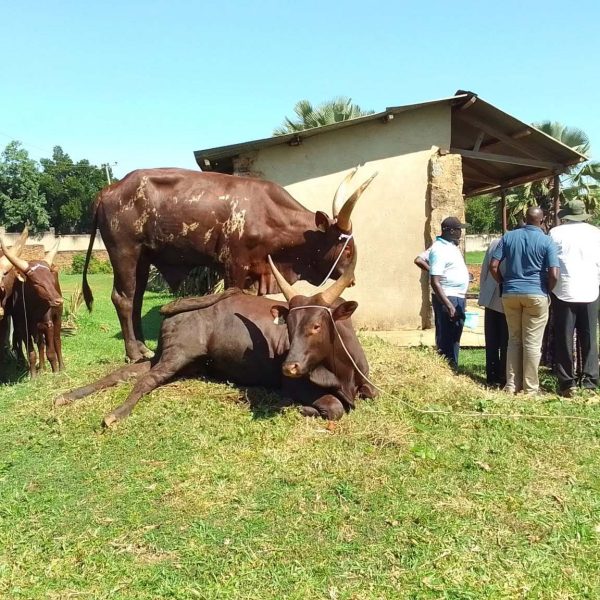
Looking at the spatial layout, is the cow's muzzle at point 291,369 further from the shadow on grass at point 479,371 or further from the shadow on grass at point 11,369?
the shadow on grass at point 11,369

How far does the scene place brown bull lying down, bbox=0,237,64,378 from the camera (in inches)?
276

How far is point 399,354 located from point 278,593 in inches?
161

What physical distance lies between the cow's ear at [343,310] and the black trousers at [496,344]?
2.39 meters

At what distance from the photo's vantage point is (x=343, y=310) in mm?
5184

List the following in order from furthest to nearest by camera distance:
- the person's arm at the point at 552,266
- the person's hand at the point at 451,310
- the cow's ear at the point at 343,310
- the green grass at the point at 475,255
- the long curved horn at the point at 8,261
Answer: the green grass at the point at 475,255 → the long curved horn at the point at 8,261 → the person's hand at the point at 451,310 → the person's arm at the point at 552,266 → the cow's ear at the point at 343,310

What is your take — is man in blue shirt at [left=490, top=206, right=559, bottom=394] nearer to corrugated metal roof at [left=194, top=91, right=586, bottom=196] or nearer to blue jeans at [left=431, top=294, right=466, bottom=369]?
blue jeans at [left=431, top=294, right=466, bottom=369]

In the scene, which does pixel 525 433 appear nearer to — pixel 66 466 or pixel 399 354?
pixel 399 354

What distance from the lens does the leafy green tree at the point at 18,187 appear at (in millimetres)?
47156

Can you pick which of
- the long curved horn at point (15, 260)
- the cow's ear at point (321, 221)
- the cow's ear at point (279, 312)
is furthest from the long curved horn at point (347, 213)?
the long curved horn at point (15, 260)

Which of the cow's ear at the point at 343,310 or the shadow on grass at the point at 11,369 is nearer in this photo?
the cow's ear at the point at 343,310

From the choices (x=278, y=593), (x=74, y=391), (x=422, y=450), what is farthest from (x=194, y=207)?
(x=278, y=593)

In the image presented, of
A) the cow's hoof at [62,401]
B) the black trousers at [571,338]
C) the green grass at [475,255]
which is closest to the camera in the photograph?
the cow's hoof at [62,401]

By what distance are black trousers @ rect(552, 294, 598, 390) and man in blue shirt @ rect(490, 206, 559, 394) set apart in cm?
33

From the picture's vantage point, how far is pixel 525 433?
4.84 metres
